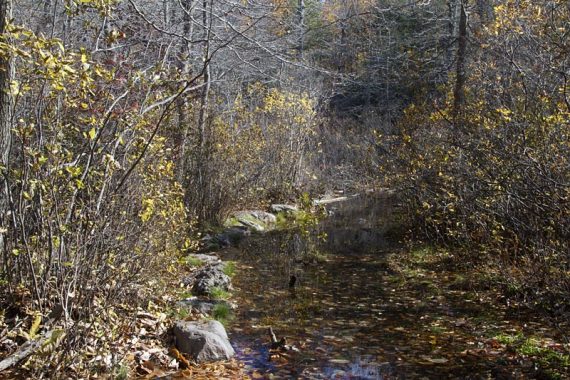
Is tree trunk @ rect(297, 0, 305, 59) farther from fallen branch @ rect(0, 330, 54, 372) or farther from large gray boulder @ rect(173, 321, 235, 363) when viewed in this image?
fallen branch @ rect(0, 330, 54, 372)

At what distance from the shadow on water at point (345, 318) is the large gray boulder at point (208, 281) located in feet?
0.83

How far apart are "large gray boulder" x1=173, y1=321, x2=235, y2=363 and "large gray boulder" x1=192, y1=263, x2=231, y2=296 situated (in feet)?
5.84

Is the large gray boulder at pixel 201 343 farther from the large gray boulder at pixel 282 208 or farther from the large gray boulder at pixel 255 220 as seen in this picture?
the large gray boulder at pixel 282 208

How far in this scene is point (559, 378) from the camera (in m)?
4.54

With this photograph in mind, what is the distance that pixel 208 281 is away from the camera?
291 inches

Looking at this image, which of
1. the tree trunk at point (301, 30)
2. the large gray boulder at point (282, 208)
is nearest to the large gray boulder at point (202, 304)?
the tree trunk at point (301, 30)

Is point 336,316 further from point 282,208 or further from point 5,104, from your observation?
point 282,208

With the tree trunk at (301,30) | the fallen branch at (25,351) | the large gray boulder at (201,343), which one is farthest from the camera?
the tree trunk at (301,30)

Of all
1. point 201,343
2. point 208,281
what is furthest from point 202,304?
point 201,343

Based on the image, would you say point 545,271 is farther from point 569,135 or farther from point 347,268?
point 347,268

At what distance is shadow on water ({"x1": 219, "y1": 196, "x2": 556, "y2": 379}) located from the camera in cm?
511

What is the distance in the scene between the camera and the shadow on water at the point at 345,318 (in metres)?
5.11

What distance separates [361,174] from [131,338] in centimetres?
1606

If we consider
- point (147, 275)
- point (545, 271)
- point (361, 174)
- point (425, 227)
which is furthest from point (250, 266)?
point (361, 174)
